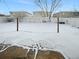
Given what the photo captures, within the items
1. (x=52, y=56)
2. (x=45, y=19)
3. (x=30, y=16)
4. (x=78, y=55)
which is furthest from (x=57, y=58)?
(x=30, y=16)

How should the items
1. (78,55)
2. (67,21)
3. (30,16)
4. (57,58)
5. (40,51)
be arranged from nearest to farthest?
(57,58) → (40,51) → (78,55) → (67,21) → (30,16)

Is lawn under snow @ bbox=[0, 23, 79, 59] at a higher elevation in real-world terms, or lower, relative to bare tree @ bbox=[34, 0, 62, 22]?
lower

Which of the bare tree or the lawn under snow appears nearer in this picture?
the lawn under snow

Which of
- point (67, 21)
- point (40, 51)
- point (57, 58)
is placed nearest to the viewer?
point (57, 58)

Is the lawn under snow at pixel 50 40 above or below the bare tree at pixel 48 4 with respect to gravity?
below

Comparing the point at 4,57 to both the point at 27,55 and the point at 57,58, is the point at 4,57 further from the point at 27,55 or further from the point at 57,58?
the point at 57,58

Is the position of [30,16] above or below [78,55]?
above

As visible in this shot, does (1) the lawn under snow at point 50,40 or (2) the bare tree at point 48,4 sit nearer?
(1) the lawn under snow at point 50,40

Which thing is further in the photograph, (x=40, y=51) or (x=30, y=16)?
(x=30, y=16)

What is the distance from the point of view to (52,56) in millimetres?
937

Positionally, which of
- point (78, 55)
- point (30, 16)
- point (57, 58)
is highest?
point (30, 16)

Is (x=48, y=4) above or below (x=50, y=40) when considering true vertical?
above

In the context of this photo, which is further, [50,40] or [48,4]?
[48,4]

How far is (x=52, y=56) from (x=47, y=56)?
34mm
